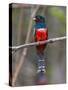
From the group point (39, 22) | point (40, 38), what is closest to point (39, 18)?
point (39, 22)

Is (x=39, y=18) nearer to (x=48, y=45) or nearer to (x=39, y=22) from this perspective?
(x=39, y=22)

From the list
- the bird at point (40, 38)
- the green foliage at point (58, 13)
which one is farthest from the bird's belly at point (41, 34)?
the green foliage at point (58, 13)

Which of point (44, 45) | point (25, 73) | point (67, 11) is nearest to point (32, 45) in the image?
point (44, 45)

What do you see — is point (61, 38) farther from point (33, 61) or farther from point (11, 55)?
point (11, 55)

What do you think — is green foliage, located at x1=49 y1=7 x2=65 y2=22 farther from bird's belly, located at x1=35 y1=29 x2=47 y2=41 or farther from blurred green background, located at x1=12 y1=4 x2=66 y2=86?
bird's belly, located at x1=35 y1=29 x2=47 y2=41

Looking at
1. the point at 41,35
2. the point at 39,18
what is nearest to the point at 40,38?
the point at 41,35

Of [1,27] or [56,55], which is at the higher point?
[1,27]

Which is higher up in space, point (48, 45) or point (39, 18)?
point (39, 18)
